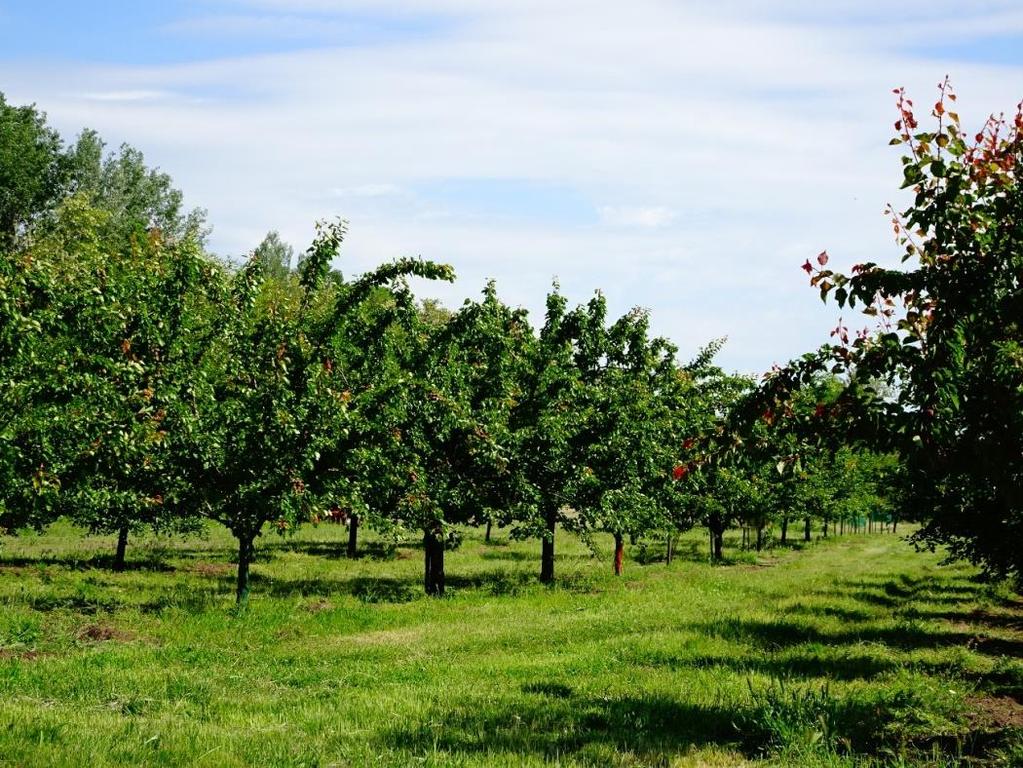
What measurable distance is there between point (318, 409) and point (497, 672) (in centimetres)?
916

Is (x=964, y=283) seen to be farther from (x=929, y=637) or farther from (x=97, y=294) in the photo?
(x=97, y=294)

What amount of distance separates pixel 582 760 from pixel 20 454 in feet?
37.7

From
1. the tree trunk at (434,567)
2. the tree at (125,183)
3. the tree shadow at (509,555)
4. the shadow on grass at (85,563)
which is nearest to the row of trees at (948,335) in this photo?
the tree trunk at (434,567)

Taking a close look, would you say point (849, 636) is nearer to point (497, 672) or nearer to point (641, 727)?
point (497, 672)

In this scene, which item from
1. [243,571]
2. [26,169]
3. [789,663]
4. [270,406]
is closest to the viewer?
[789,663]

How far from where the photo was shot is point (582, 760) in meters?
8.31

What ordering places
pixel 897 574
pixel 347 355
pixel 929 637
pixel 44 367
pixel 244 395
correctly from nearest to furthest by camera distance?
pixel 44 367
pixel 929 637
pixel 244 395
pixel 347 355
pixel 897 574

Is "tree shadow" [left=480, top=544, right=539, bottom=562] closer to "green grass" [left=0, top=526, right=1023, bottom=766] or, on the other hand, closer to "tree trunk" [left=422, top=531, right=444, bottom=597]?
"green grass" [left=0, top=526, right=1023, bottom=766]

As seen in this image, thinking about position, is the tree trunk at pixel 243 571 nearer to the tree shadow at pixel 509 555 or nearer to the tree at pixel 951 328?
the tree at pixel 951 328

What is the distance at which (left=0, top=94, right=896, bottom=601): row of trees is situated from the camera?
53.4ft

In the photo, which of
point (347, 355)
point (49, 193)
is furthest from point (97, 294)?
point (49, 193)

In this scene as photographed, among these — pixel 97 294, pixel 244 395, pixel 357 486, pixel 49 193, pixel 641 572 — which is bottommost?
pixel 641 572

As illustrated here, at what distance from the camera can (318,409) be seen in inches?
822

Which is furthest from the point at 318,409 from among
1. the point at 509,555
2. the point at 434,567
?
the point at 509,555
